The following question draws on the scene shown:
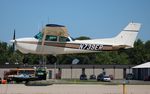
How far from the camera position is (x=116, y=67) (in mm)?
78688

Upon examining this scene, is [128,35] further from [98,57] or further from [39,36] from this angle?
[98,57]

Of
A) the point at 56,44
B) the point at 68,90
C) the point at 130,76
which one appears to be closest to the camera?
the point at 68,90

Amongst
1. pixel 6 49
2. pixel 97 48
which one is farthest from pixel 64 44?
pixel 6 49

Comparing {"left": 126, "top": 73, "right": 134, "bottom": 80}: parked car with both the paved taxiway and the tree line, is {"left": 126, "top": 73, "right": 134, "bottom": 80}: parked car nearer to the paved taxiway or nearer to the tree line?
the tree line

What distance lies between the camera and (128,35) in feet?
116

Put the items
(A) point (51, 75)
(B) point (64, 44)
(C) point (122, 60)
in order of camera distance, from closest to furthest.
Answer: (B) point (64, 44) < (A) point (51, 75) < (C) point (122, 60)

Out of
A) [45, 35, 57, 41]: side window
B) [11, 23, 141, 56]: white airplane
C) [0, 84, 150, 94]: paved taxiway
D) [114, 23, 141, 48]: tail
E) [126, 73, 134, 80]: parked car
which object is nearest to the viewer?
[0, 84, 150, 94]: paved taxiway

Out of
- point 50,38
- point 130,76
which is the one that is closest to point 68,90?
point 50,38

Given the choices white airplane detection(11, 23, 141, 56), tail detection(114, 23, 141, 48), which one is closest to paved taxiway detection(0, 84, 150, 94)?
white airplane detection(11, 23, 141, 56)

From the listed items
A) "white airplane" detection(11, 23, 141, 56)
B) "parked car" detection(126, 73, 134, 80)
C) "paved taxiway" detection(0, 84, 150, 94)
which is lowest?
"paved taxiway" detection(0, 84, 150, 94)

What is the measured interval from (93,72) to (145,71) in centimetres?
1091

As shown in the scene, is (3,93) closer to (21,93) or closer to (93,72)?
(21,93)

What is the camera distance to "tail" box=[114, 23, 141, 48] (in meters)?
34.8

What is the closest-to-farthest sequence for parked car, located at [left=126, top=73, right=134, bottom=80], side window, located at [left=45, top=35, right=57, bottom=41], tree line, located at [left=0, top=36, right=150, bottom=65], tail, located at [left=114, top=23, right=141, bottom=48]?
side window, located at [left=45, top=35, right=57, bottom=41] → tail, located at [left=114, top=23, right=141, bottom=48] → parked car, located at [left=126, top=73, right=134, bottom=80] → tree line, located at [left=0, top=36, right=150, bottom=65]
